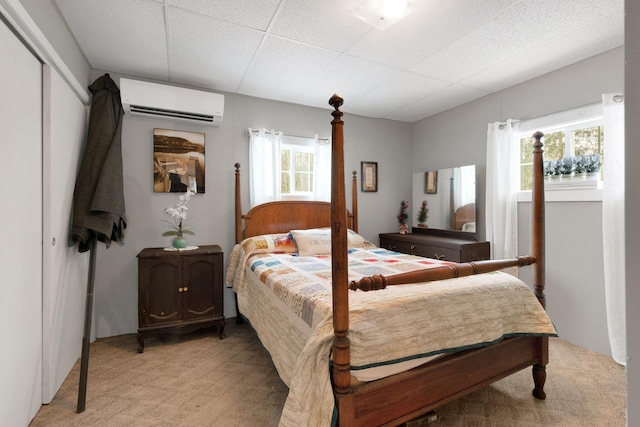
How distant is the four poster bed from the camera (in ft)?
4.03

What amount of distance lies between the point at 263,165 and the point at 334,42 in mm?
1546

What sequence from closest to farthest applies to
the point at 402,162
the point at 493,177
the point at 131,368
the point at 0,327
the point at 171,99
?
1. the point at 0,327
2. the point at 131,368
3. the point at 171,99
4. the point at 493,177
5. the point at 402,162

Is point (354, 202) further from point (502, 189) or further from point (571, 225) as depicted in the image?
point (571, 225)

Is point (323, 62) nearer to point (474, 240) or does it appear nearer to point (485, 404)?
point (474, 240)

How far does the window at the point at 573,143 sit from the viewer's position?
257 cm

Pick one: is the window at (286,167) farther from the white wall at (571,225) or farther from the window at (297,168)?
the white wall at (571,225)

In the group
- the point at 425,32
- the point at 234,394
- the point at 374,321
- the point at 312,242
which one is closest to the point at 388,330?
the point at 374,321

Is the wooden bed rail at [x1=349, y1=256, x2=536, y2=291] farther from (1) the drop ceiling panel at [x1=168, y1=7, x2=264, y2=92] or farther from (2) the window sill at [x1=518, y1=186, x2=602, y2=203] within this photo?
(1) the drop ceiling panel at [x1=168, y1=7, x2=264, y2=92]

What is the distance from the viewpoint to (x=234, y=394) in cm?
197

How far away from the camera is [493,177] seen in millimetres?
3191

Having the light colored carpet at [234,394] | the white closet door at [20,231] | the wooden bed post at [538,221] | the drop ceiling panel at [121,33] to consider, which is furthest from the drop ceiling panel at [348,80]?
the light colored carpet at [234,394]

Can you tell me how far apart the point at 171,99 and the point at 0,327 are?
223 cm

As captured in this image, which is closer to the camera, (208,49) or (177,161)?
(208,49)

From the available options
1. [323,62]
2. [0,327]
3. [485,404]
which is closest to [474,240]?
[485,404]
